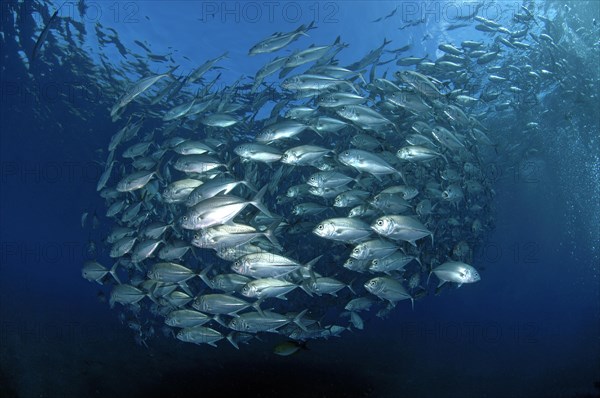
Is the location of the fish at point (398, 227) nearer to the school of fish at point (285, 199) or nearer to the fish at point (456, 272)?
the school of fish at point (285, 199)

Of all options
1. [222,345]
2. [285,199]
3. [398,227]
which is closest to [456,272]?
[398,227]

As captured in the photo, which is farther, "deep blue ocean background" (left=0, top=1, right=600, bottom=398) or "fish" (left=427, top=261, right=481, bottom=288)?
"deep blue ocean background" (left=0, top=1, right=600, bottom=398)

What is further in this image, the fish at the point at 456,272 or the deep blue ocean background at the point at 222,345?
the deep blue ocean background at the point at 222,345

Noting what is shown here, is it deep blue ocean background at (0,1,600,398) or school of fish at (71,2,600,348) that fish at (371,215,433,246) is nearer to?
school of fish at (71,2,600,348)

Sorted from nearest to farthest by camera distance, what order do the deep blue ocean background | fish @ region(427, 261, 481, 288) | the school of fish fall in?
1. the school of fish
2. fish @ region(427, 261, 481, 288)
3. the deep blue ocean background

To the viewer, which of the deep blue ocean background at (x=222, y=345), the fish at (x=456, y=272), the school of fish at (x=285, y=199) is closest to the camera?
the school of fish at (x=285, y=199)

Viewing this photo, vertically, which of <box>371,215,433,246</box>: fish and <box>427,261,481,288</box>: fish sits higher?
<box>371,215,433,246</box>: fish

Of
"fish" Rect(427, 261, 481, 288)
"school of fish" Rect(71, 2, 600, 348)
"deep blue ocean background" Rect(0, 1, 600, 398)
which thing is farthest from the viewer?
"deep blue ocean background" Rect(0, 1, 600, 398)

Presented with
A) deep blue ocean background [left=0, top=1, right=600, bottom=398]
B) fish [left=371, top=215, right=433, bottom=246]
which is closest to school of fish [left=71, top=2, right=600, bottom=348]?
fish [left=371, top=215, right=433, bottom=246]

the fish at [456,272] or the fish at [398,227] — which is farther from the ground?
the fish at [398,227]

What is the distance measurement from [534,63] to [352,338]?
14.7 meters


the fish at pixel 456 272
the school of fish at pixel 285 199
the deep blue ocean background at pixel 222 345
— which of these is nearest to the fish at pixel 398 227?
the school of fish at pixel 285 199

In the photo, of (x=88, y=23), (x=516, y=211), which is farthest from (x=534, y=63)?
(x=516, y=211)

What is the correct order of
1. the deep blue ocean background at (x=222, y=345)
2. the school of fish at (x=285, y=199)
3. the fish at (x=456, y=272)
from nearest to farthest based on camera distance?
the school of fish at (x=285, y=199), the fish at (x=456, y=272), the deep blue ocean background at (x=222, y=345)
